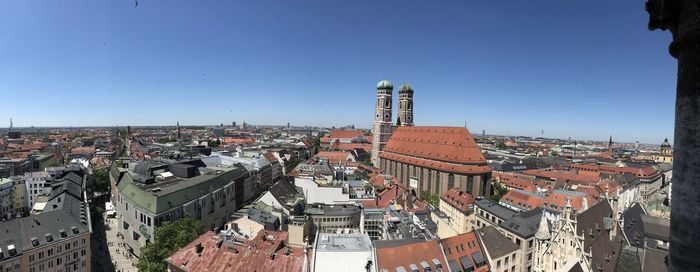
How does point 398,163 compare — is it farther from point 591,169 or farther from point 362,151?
point 591,169

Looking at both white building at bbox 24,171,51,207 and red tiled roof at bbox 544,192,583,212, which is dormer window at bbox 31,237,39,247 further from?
red tiled roof at bbox 544,192,583,212

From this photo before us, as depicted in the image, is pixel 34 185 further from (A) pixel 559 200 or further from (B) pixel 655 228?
(B) pixel 655 228

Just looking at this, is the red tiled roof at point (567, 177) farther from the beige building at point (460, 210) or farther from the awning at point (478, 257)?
the awning at point (478, 257)

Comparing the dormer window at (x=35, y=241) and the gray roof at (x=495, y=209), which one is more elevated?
the gray roof at (x=495, y=209)

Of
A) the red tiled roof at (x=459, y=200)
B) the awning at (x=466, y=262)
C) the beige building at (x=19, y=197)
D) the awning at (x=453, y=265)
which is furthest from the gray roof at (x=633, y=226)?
the beige building at (x=19, y=197)

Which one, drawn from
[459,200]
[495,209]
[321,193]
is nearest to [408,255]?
[495,209]

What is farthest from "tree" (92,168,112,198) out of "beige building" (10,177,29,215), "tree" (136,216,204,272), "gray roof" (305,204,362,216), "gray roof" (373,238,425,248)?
"gray roof" (373,238,425,248)
